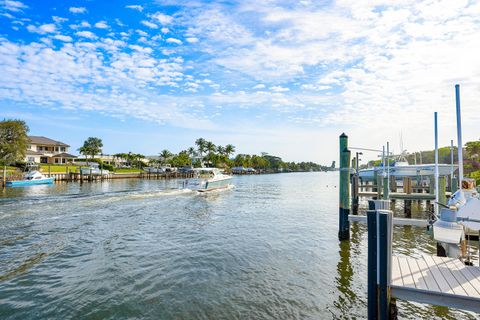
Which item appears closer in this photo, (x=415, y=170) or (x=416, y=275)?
(x=416, y=275)

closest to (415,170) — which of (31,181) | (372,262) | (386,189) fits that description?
(386,189)

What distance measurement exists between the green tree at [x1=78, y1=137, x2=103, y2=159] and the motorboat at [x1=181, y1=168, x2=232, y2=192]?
60431 millimetres

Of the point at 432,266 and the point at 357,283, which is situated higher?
the point at 432,266

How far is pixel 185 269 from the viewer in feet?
33.3

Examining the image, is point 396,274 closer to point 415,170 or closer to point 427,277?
point 427,277

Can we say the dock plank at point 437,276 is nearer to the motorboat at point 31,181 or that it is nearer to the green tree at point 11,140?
the motorboat at point 31,181

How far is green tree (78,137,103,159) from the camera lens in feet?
286

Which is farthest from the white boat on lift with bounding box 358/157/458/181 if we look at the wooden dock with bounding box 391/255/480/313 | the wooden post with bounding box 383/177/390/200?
the wooden dock with bounding box 391/255/480/313

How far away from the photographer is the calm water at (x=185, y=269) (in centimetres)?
743

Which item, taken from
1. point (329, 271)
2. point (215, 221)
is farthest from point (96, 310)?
point (215, 221)

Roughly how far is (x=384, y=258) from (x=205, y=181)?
108 ft

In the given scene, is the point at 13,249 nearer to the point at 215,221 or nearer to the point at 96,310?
the point at 96,310

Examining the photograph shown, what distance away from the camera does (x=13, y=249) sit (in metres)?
12.1

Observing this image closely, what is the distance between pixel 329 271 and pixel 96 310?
24.0ft
